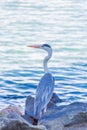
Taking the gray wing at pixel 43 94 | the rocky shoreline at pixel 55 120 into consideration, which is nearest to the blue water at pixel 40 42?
the gray wing at pixel 43 94

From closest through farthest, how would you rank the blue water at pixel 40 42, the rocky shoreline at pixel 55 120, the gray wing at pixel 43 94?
the rocky shoreline at pixel 55 120 → the gray wing at pixel 43 94 → the blue water at pixel 40 42

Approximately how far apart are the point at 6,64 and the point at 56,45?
8.97 ft

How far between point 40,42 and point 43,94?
26.5 feet

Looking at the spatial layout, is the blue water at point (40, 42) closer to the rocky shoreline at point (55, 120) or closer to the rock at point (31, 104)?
the rock at point (31, 104)

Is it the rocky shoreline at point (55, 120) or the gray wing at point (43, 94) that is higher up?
the rocky shoreline at point (55, 120)

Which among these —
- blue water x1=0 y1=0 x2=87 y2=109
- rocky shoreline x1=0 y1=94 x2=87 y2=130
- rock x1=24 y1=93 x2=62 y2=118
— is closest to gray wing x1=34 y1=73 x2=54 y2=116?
rock x1=24 y1=93 x2=62 y2=118

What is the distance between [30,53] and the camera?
16.3 meters

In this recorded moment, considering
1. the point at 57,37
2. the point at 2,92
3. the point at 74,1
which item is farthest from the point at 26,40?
the point at 74,1

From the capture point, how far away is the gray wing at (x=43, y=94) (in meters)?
9.26

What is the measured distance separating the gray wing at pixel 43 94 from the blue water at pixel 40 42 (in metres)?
0.84

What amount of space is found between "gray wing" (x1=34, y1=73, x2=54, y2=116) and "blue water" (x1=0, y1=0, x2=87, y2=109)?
0.84m

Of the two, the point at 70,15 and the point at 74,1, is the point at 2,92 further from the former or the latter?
the point at 74,1

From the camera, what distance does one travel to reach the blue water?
12.4 m

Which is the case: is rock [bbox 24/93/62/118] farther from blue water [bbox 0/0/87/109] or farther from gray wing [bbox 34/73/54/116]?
blue water [bbox 0/0/87/109]
